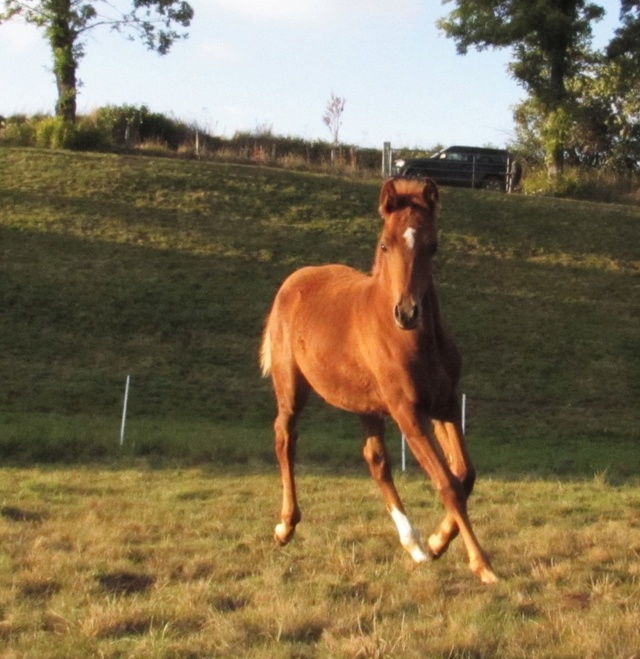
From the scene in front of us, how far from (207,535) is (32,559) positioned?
5.41ft

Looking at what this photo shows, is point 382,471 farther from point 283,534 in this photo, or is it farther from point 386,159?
point 386,159

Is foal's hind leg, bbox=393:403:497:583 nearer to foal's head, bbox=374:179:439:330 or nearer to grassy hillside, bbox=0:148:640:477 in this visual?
foal's head, bbox=374:179:439:330

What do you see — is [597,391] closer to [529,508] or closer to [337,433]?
[337,433]

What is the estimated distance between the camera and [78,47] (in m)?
41.2

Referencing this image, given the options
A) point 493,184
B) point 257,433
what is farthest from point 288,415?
point 493,184

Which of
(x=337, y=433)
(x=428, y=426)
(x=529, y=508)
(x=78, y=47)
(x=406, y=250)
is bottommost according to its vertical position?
(x=337, y=433)

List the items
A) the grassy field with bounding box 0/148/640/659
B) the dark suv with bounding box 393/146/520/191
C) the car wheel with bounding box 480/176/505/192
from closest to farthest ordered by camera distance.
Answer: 1. the grassy field with bounding box 0/148/640/659
2. the dark suv with bounding box 393/146/520/191
3. the car wheel with bounding box 480/176/505/192

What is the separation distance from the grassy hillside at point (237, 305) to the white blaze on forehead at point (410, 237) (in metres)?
9.07

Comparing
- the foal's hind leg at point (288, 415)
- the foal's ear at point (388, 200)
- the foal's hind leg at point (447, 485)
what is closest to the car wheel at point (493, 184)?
the foal's hind leg at point (288, 415)

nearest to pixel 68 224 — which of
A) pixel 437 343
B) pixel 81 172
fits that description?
pixel 81 172

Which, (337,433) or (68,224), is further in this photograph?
(68,224)

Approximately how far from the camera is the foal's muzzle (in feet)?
20.2

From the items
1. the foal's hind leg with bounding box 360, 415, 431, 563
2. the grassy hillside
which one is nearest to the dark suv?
the grassy hillside

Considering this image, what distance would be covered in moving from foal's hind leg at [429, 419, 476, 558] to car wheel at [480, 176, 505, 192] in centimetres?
3411
